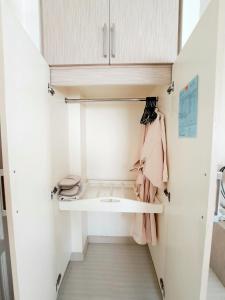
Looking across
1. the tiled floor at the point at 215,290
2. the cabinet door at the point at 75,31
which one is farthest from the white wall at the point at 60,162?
the tiled floor at the point at 215,290

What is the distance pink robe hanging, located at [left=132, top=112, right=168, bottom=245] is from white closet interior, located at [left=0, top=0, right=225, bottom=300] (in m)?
0.07

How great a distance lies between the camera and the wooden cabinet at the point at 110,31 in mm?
1079

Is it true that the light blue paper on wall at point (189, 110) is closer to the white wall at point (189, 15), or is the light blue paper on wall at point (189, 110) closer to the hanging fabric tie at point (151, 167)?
the hanging fabric tie at point (151, 167)

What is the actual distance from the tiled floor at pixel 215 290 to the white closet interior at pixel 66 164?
379 mm

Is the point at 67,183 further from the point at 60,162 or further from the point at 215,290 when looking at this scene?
the point at 215,290

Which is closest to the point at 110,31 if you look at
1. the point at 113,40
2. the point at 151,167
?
the point at 113,40

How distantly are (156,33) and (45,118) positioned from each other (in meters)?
0.90

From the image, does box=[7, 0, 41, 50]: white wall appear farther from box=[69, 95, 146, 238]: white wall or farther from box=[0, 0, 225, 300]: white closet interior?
box=[69, 95, 146, 238]: white wall

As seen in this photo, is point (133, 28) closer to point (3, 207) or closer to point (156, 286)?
point (3, 207)

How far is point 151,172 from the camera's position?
130 centimetres

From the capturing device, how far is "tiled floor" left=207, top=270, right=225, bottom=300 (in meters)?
1.27

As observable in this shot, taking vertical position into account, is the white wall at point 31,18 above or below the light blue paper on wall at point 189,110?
above

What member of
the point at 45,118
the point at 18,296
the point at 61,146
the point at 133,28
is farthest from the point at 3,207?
the point at 133,28

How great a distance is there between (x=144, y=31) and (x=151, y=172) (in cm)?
95
